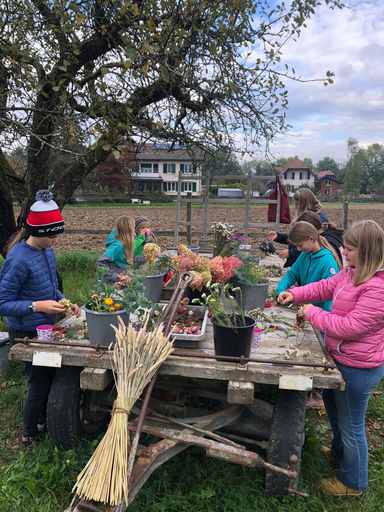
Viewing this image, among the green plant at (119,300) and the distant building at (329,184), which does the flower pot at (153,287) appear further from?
the distant building at (329,184)

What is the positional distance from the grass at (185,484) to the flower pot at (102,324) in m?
0.84

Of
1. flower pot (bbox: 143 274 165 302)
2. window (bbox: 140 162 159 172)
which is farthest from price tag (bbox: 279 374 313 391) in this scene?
window (bbox: 140 162 159 172)

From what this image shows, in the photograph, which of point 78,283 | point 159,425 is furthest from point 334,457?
point 78,283

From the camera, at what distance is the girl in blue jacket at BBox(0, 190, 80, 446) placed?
255 centimetres

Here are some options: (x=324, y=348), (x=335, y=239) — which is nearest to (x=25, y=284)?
(x=324, y=348)

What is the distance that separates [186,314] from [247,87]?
359 cm

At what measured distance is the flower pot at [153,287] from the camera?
303 centimetres

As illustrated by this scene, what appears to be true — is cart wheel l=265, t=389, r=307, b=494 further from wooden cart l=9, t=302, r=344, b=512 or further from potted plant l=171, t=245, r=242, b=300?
potted plant l=171, t=245, r=242, b=300

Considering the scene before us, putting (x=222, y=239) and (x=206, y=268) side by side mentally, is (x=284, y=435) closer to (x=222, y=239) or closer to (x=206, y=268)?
(x=206, y=268)

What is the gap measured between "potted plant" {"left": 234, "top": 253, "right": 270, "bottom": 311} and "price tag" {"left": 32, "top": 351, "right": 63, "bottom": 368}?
146 cm

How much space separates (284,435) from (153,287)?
4.97 feet

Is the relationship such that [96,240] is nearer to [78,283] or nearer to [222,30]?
[78,283]

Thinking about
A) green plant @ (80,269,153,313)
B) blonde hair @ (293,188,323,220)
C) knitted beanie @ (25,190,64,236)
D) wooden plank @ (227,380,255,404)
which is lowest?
wooden plank @ (227,380,255,404)

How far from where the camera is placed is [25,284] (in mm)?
2682
